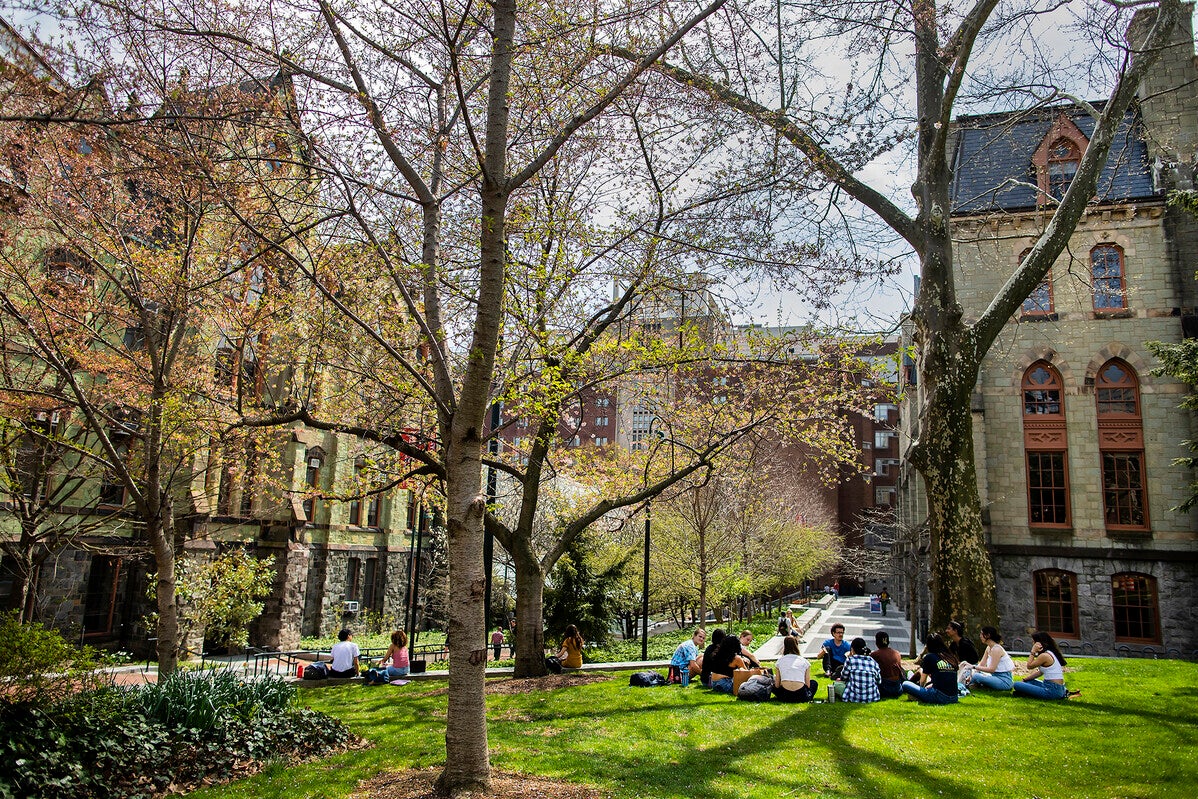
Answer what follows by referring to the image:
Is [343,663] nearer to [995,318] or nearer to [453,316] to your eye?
[453,316]

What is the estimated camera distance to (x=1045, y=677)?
429 inches

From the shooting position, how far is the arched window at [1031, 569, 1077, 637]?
79.6ft

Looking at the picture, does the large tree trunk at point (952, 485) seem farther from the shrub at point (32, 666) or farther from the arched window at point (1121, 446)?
the arched window at point (1121, 446)

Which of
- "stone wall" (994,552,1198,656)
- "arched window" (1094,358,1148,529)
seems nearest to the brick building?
"stone wall" (994,552,1198,656)

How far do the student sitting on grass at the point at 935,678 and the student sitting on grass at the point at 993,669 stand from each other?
2.03ft

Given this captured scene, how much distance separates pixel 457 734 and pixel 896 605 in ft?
175

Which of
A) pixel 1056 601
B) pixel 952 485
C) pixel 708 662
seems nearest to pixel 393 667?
pixel 708 662

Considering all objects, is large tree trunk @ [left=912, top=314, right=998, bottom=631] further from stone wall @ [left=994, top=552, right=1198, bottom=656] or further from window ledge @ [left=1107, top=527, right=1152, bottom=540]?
window ledge @ [left=1107, top=527, right=1152, bottom=540]

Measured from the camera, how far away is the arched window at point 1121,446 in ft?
80.0

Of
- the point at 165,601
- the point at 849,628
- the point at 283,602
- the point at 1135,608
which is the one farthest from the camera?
the point at 849,628

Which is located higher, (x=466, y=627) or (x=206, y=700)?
(x=466, y=627)

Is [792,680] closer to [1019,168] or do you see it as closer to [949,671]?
[949,671]

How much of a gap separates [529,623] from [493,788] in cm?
812

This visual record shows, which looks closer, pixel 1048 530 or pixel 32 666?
pixel 32 666
